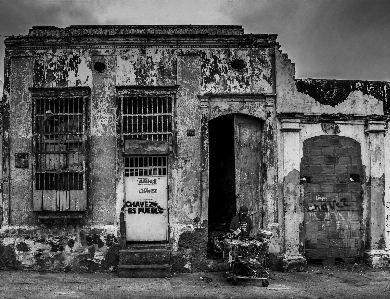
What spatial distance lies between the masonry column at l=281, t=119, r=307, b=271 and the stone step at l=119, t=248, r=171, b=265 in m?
2.99

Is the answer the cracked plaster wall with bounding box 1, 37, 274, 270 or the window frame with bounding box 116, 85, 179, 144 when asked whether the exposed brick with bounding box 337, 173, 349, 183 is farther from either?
the window frame with bounding box 116, 85, 179, 144

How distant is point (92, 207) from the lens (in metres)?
10.1

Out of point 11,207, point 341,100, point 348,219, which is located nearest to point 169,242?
point 11,207

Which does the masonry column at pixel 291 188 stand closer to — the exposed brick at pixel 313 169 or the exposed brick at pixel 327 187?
the exposed brick at pixel 313 169

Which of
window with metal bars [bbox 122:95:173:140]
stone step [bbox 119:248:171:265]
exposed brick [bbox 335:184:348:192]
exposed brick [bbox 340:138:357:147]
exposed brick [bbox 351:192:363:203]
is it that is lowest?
stone step [bbox 119:248:171:265]

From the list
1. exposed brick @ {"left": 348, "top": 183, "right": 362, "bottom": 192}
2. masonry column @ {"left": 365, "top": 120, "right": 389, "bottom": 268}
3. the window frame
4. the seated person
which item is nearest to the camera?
the seated person

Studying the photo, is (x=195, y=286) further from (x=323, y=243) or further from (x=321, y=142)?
(x=321, y=142)

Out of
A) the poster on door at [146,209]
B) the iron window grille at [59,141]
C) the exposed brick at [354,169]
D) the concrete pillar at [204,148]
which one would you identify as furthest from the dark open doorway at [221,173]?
the iron window grille at [59,141]

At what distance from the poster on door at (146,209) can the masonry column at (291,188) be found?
2960 mm

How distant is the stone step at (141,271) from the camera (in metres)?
9.53

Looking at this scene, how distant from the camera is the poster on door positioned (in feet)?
33.6

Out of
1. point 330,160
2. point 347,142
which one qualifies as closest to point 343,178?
point 330,160

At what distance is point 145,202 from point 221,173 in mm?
3429

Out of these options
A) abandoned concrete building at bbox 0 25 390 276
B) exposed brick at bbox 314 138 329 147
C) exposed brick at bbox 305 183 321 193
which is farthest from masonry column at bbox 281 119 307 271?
exposed brick at bbox 314 138 329 147
